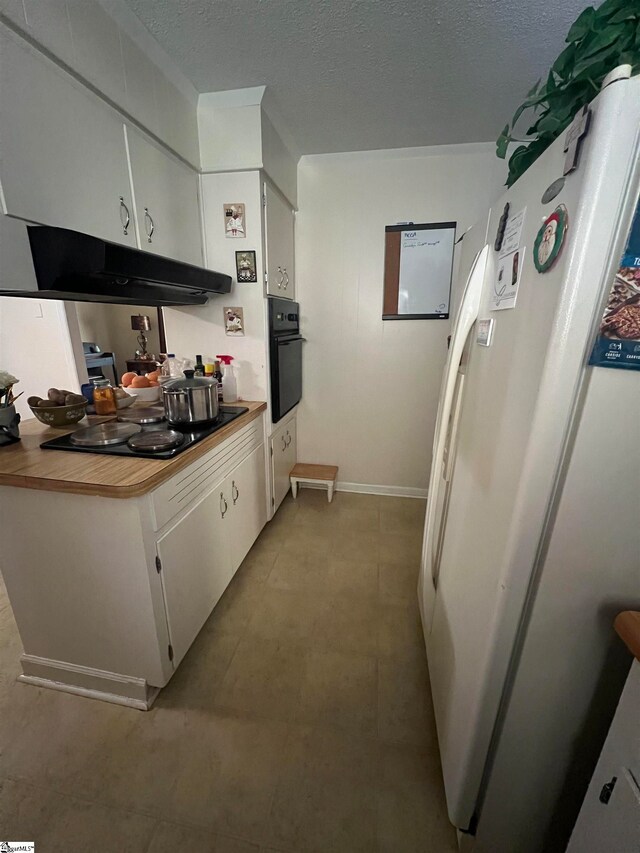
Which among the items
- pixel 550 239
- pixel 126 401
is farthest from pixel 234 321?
pixel 550 239

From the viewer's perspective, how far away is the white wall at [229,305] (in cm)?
178

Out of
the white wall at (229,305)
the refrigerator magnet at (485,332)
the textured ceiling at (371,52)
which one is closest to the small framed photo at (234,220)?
the white wall at (229,305)

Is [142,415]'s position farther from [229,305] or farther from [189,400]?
[229,305]

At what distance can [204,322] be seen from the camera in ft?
6.59

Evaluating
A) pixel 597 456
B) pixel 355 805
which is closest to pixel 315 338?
pixel 597 456

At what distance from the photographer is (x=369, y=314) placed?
2.43 metres

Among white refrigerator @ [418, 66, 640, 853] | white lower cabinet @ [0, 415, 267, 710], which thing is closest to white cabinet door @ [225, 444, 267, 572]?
white lower cabinet @ [0, 415, 267, 710]

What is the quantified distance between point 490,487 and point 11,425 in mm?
1640

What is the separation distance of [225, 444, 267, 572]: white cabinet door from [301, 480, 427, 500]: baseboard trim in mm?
836

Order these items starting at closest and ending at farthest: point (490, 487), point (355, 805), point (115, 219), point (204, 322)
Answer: point (490, 487) → point (355, 805) → point (115, 219) → point (204, 322)

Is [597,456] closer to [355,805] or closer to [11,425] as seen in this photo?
[355,805]

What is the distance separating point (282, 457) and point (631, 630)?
6.74 ft

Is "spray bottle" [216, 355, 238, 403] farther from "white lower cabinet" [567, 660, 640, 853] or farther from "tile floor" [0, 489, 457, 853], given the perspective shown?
"white lower cabinet" [567, 660, 640, 853]

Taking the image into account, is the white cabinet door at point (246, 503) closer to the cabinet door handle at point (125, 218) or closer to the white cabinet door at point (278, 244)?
the white cabinet door at point (278, 244)
